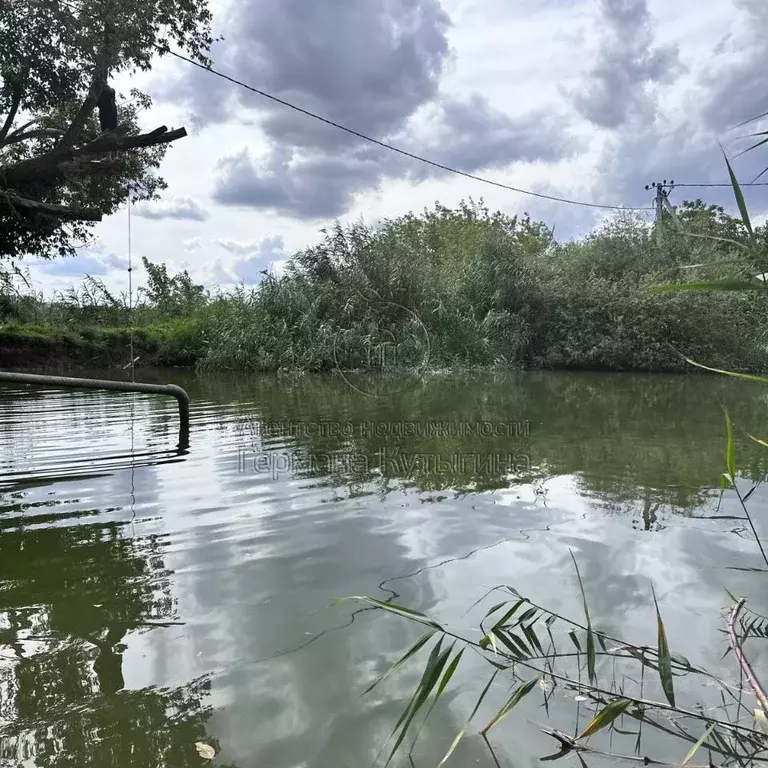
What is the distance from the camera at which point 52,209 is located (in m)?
10.4

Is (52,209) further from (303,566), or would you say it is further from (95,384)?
(303,566)

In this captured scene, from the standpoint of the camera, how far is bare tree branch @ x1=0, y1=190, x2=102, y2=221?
32.7 ft

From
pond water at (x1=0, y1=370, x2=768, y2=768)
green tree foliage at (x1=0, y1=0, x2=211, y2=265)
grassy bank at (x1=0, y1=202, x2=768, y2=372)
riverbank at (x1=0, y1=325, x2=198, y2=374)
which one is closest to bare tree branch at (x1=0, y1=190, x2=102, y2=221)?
green tree foliage at (x1=0, y1=0, x2=211, y2=265)

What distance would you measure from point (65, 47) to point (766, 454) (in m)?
11.7

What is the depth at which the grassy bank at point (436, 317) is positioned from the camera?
699 inches

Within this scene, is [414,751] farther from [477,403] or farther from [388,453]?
[477,403]

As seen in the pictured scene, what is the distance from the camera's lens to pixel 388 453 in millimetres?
6598

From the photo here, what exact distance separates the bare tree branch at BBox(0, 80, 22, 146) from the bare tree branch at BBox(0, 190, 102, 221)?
1290mm

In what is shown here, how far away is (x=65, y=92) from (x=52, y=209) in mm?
2126

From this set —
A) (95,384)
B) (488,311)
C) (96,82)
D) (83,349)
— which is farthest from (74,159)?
(488,311)

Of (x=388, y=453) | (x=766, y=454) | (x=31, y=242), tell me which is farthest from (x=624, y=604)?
(x=31, y=242)

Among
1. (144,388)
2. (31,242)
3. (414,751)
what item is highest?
(31,242)

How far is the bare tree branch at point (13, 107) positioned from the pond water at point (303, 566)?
615cm

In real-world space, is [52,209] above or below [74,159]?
below
